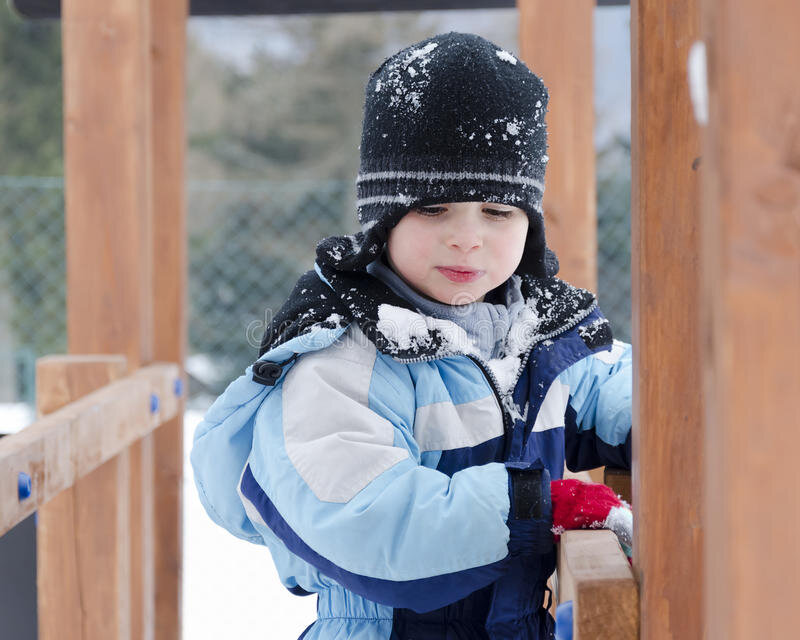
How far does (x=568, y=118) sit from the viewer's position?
215cm

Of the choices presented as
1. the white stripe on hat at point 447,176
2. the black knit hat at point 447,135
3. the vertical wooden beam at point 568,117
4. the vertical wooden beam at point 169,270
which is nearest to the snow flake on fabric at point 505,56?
the black knit hat at point 447,135

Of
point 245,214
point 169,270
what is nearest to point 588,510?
point 169,270

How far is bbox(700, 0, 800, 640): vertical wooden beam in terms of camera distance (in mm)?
500

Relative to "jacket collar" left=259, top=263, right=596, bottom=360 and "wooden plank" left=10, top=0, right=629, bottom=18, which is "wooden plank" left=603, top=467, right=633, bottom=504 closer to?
"jacket collar" left=259, top=263, right=596, bottom=360

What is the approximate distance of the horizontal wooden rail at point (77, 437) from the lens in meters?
1.10

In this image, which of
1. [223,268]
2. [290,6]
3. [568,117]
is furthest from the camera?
[223,268]

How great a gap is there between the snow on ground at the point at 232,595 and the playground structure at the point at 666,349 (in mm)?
1226

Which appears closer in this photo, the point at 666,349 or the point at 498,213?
the point at 666,349

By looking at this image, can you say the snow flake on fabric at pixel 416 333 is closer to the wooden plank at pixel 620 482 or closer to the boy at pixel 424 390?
the boy at pixel 424 390

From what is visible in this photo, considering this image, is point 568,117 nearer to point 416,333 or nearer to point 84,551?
point 416,333

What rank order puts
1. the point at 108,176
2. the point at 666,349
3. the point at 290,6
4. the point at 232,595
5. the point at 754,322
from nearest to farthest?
the point at 754,322 → the point at 666,349 → the point at 108,176 → the point at 290,6 → the point at 232,595

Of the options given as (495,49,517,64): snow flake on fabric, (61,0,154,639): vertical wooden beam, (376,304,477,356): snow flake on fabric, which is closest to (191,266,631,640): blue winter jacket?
(376,304,477,356): snow flake on fabric

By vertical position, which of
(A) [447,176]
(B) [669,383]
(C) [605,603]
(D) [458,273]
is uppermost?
(A) [447,176]

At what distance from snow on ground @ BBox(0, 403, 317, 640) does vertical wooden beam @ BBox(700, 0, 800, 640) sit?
8.07ft
